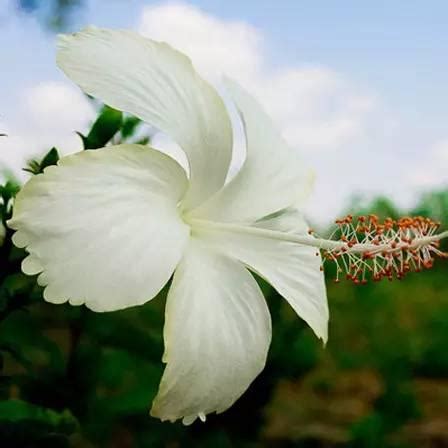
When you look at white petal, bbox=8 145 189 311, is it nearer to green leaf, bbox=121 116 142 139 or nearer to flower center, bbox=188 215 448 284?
flower center, bbox=188 215 448 284

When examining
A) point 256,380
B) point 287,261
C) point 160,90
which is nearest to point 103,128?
point 160,90

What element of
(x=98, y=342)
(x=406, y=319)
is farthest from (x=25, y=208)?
(x=406, y=319)

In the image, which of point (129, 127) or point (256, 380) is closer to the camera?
point (129, 127)

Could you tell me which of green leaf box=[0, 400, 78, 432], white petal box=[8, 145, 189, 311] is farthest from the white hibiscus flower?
green leaf box=[0, 400, 78, 432]

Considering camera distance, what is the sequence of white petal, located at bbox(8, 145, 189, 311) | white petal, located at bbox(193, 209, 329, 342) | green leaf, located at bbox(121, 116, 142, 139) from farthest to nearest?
green leaf, located at bbox(121, 116, 142, 139)
white petal, located at bbox(193, 209, 329, 342)
white petal, located at bbox(8, 145, 189, 311)

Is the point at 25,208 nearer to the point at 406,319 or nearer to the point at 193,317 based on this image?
the point at 193,317

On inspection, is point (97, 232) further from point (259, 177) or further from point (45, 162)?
point (259, 177)

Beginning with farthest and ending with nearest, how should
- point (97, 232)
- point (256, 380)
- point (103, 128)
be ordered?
point (256, 380)
point (103, 128)
point (97, 232)
